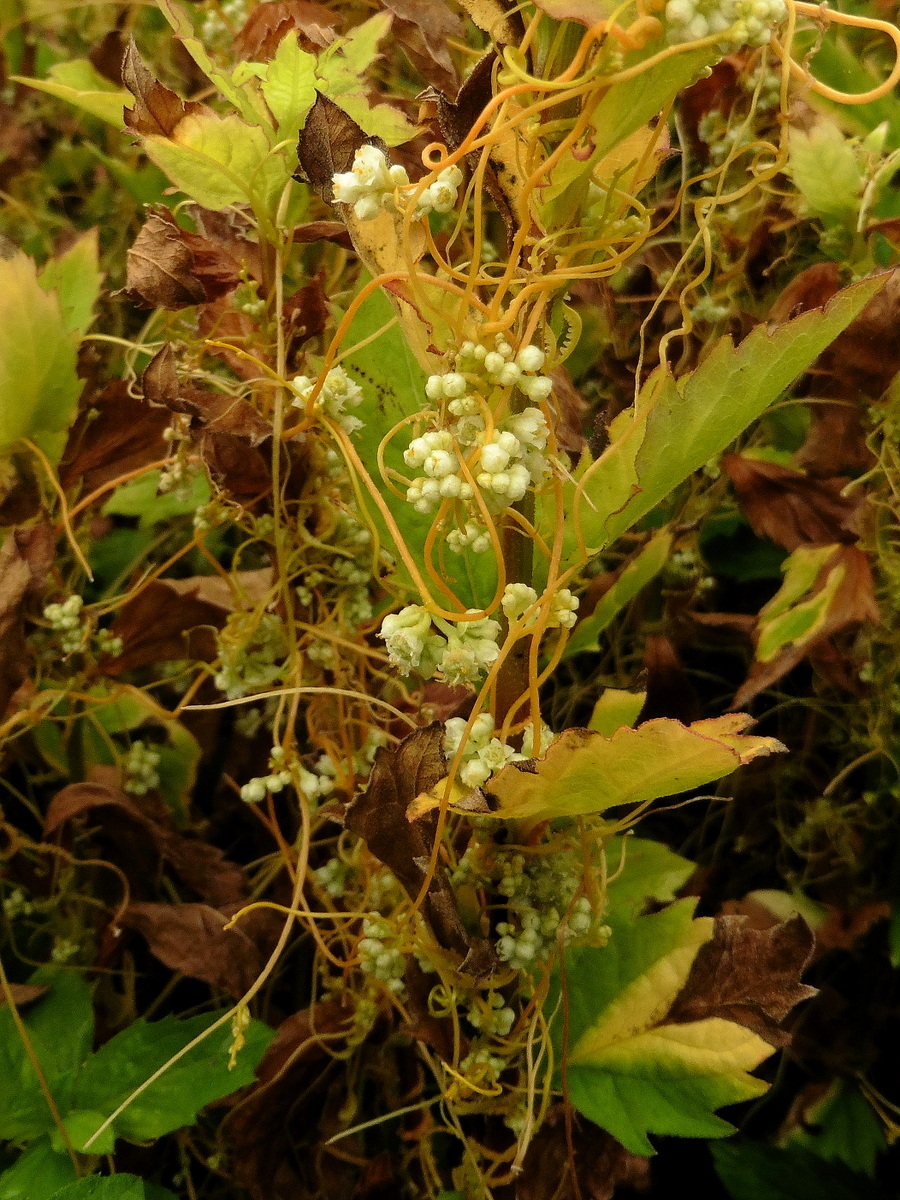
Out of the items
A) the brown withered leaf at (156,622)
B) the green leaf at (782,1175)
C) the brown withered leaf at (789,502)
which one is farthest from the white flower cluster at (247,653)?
the green leaf at (782,1175)

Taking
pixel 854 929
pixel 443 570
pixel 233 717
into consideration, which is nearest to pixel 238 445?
pixel 443 570

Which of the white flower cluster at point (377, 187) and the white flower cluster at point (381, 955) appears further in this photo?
the white flower cluster at point (381, 955)

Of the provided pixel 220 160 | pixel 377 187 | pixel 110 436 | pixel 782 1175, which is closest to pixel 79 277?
pixel 110 436

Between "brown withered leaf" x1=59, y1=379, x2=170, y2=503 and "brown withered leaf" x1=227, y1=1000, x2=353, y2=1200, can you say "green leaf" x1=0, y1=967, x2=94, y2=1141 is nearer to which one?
"brown withered leaf" x1=227, y1=1000, x2=353, y2=1200

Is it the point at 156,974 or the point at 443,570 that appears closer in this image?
the point at 443,570

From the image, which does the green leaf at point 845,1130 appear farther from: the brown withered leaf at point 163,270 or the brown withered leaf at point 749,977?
the brown withered leaf at point 163,270

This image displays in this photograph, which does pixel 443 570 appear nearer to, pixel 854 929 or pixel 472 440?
pixel 472 440
